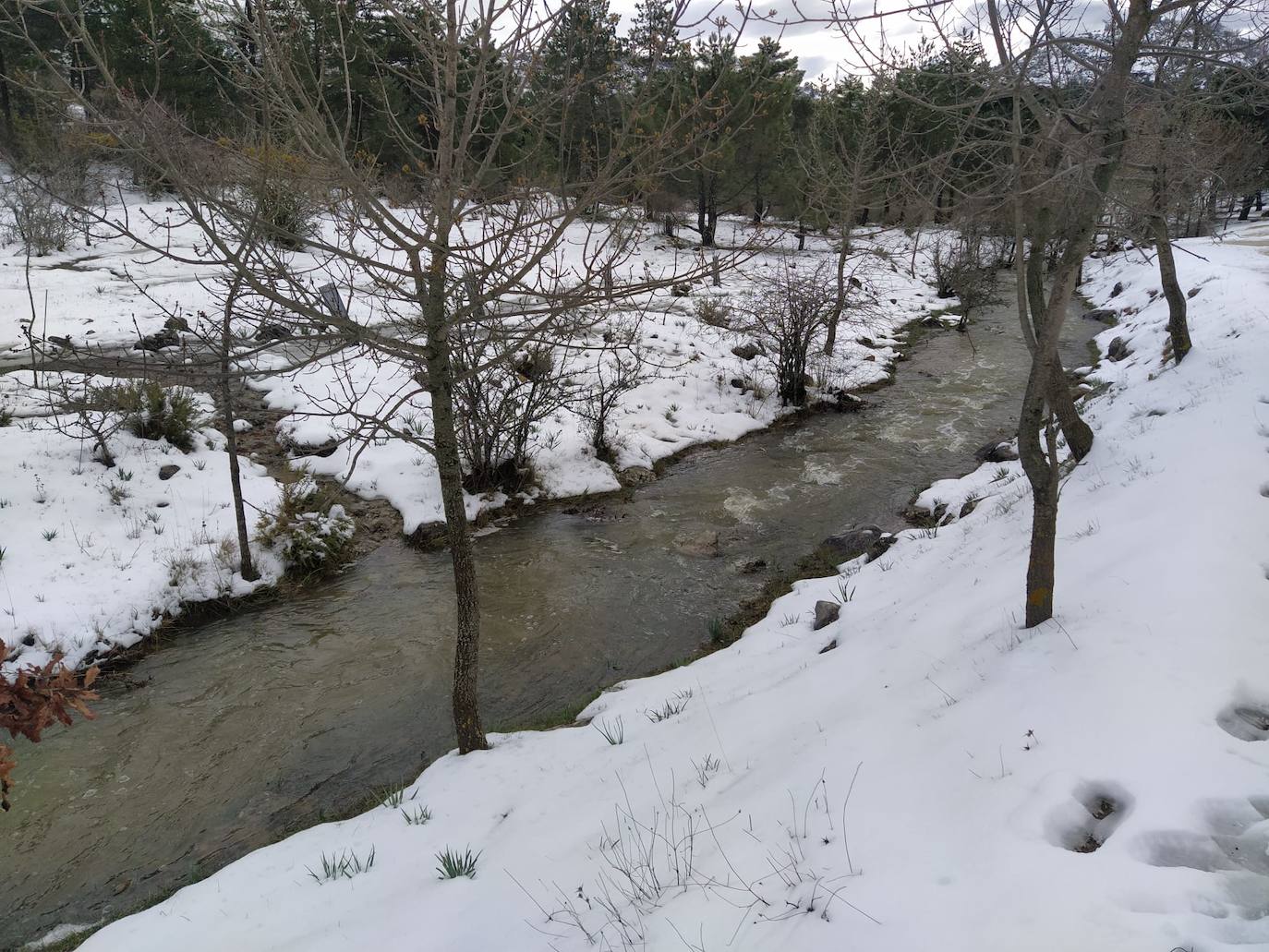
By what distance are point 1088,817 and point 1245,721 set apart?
83 cm

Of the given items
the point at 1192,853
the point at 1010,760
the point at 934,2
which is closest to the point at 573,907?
the point at 1010,760

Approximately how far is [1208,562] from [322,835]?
5.00 meters

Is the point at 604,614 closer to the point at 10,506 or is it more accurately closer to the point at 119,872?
the point at 119,872

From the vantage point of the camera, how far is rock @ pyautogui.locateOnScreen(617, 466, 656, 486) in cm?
1010

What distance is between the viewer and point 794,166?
25.0 metres

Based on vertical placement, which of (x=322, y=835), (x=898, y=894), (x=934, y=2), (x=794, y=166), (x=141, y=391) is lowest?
(x=322, y=835)

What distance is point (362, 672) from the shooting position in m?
6.09

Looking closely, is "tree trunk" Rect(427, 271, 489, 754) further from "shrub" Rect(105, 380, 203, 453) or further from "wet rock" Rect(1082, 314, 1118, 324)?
"wet rock" Rect(1082, 314, 1118, 324)

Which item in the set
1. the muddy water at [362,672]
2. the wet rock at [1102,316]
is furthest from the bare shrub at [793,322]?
the wet rock at [1102,316]

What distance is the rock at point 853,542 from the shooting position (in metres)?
7.66

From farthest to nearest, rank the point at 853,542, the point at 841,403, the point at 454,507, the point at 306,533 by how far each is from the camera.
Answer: the point at 841,403 → the point at 853,542 → the point at 306,533 → the point at 454,507

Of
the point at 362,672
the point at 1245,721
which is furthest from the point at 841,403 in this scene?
the point at 1245,721

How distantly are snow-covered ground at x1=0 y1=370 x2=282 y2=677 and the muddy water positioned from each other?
0.51m

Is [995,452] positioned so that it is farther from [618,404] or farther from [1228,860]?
[1228,860]
